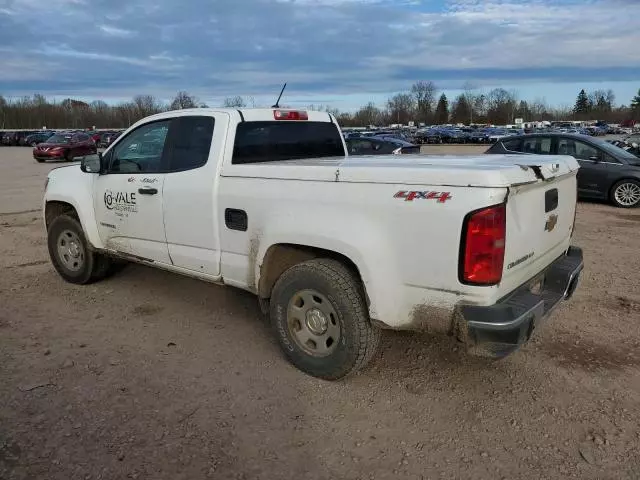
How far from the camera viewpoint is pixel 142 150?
198 inches

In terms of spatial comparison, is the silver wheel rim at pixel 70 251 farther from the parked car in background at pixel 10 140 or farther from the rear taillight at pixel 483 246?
the parked car in background at pixel 10 140

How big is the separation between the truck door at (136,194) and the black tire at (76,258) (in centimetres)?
53

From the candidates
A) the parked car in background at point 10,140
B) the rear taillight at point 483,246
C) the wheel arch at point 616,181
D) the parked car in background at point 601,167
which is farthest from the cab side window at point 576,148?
the parked car in background at point 10,140

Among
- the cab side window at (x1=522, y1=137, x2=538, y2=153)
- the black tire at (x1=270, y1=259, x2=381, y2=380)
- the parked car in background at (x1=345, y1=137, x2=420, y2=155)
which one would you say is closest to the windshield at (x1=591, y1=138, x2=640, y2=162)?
the cab side window at (x1=522, y1=137, x2=538, y2=153)

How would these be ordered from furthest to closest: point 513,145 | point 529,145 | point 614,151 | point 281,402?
1. point 513,145
2. point 529,145
3. point 614,151
4. point 281,402

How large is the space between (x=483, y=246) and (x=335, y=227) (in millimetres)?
938

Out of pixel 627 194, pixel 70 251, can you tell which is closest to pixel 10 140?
pixel 70 251

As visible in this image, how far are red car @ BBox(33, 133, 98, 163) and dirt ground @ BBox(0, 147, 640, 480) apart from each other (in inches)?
1093

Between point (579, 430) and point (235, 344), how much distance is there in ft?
8.52

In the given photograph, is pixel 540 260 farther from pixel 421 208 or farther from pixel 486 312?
pixel 421 208

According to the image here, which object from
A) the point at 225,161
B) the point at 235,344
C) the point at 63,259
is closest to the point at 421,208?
the point at 225,161

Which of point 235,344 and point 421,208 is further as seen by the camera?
point 235,344

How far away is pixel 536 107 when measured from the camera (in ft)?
482

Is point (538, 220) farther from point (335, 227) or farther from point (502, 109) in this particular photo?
point (502, 109)
